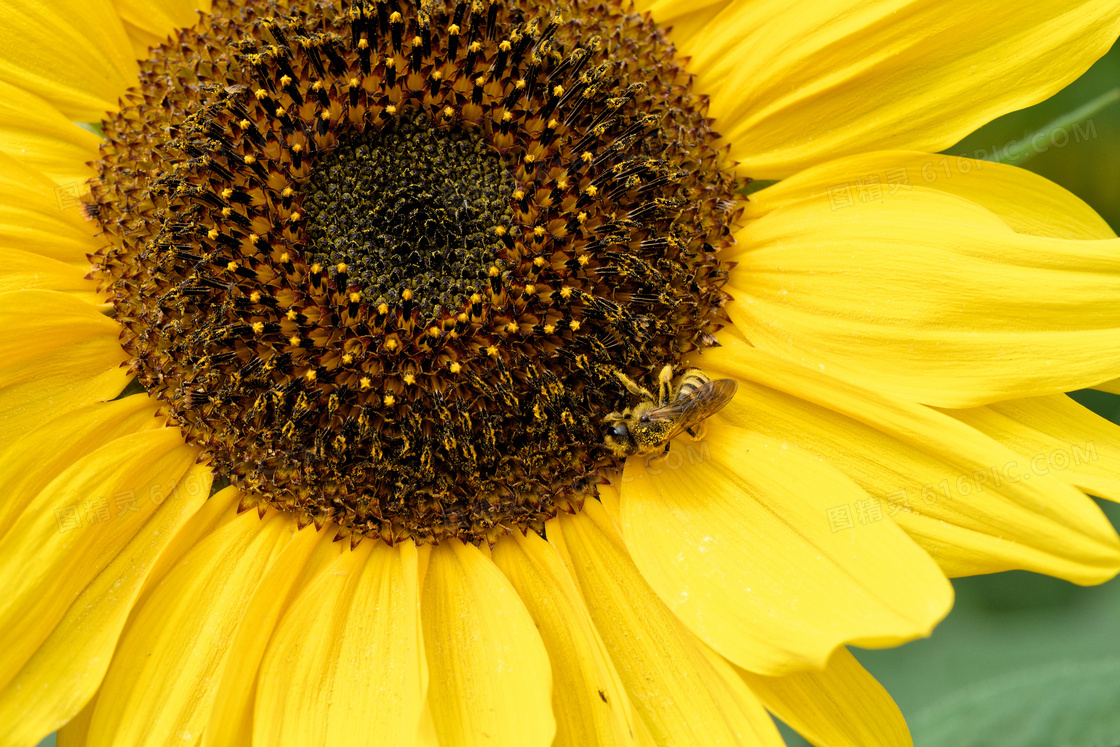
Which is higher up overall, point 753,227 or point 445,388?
point 753,227

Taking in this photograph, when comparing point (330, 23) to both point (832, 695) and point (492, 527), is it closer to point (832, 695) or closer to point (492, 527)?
point (492, 527)

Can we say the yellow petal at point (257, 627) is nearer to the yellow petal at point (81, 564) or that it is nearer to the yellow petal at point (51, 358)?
the yellow petal at point (81, 564)

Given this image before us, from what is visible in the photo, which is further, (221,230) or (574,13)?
(574,13)

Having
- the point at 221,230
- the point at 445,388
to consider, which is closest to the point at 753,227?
the point at 445,388

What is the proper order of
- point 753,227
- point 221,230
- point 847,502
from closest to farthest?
point 847,502, point 221,230, point 753,227

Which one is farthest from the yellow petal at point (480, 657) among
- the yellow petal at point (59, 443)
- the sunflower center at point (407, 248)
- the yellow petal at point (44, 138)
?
the yellow petal at point (44, 138)

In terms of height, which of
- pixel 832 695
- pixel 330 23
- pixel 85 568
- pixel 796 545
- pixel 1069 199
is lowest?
pixel 832 695

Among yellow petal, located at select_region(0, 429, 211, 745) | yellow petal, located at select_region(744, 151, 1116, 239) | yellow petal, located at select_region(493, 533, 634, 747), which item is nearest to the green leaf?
yellow petal, located at select_region(493, 533, 634, 747)

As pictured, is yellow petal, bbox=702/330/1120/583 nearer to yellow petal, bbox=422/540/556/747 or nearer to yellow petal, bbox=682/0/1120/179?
yellow petal, bbox=682/0/1120/179
